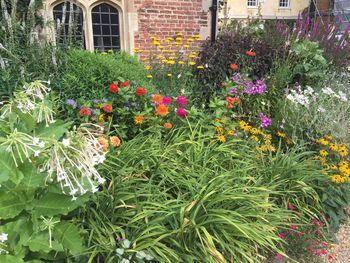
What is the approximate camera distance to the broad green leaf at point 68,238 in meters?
1.63

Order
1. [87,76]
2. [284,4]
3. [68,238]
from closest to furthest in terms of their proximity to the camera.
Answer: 1. [68,238]
2. [87,76]
3. [284,4]

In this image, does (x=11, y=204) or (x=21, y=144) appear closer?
(x=21, y=144)

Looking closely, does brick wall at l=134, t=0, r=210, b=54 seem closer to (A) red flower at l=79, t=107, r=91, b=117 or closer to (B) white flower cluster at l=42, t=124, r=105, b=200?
(A) red flower at l=79, t=107, r=91, b=117

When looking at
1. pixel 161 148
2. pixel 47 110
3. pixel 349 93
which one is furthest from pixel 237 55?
pixel 47 110

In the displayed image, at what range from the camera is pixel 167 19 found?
7.46 metres

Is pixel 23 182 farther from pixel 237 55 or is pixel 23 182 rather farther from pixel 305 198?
pixel 237 55

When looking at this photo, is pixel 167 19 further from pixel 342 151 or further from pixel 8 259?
pixel 8 259

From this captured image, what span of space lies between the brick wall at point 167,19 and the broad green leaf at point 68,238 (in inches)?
246

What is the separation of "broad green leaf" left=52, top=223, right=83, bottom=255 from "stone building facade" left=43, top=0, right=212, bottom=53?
609 centimetres

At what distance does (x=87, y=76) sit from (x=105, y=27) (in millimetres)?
4381

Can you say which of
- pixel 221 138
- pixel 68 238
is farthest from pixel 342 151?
pixel 68 238

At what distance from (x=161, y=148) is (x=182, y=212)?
0.96m

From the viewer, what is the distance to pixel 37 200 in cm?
157

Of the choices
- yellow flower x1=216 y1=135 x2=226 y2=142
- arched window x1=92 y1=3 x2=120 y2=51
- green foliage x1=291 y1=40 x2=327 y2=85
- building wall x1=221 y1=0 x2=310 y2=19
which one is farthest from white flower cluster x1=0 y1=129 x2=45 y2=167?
building wall x1=221 y1=0 x2=310 y2=19
